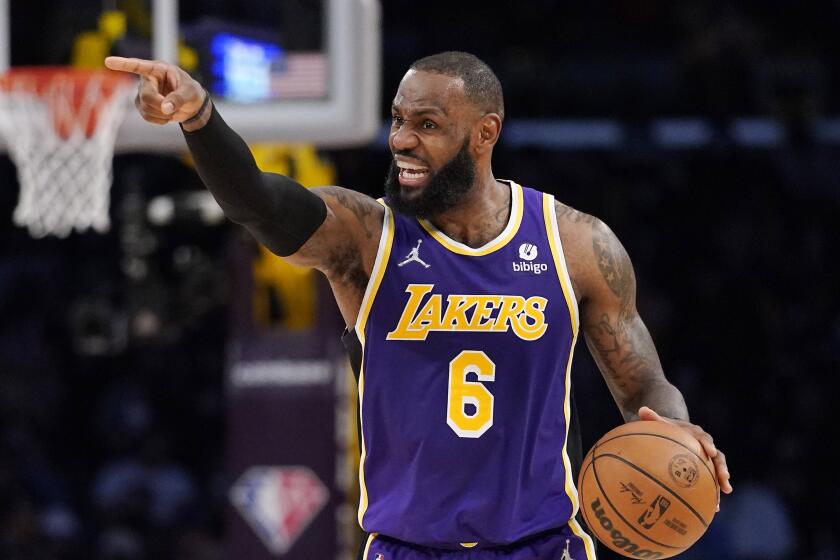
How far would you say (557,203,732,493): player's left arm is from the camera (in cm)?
401

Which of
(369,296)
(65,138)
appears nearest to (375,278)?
(369,296)

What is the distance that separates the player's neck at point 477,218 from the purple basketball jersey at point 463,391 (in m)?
0.05

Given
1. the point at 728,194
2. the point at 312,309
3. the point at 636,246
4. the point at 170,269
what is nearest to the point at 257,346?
the point at 312,309

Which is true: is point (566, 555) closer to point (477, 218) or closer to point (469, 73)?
point (477, 218)

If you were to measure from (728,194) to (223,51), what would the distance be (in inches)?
235

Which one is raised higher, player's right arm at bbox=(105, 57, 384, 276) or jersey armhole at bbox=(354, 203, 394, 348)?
player's right arm at bbox=(105, 57, 384, 276)

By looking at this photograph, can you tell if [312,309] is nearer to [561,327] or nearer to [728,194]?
[728,194]

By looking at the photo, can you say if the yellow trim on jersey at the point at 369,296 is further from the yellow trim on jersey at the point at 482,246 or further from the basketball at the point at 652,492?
the basketball at the point at 652,492

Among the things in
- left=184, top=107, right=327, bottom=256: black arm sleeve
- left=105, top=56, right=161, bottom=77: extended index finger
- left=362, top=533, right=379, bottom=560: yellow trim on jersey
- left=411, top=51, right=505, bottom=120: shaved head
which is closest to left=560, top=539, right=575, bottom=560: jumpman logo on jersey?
left=362, top=533, right=379, bottom=560: yellow trim on jersey

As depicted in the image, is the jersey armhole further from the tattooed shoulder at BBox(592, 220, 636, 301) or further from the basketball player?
the tattooed shoulder at BBox(592, 220, 636, 301)

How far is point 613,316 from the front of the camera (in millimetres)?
4062

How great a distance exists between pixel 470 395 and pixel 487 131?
2.63 feet

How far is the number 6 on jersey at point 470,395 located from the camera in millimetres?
3770

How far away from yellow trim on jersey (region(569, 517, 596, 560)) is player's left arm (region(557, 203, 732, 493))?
37 centimetres
